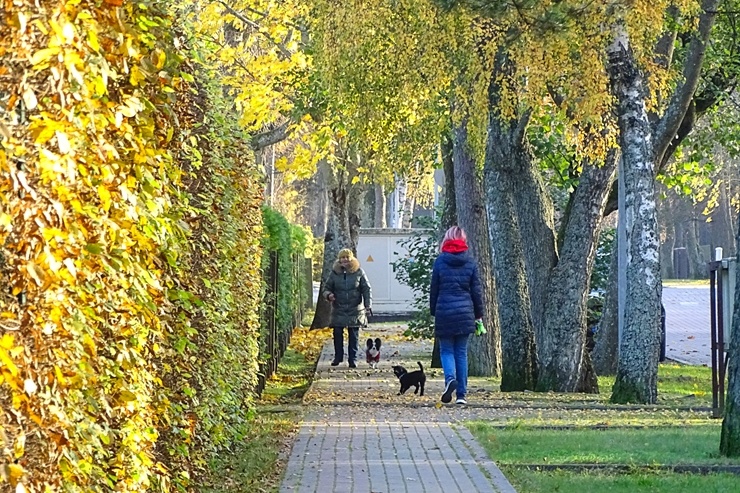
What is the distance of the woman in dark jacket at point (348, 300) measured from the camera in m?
21.1

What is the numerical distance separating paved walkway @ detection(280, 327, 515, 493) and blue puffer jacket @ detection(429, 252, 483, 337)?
926mm

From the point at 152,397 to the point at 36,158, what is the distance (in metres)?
2.41

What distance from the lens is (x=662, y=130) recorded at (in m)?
18.1

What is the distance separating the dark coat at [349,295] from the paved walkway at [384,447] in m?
3.46

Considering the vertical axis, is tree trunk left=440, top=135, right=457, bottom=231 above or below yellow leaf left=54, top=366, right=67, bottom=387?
above

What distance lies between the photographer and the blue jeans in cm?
1470

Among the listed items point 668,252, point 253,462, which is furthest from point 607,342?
point 668,252

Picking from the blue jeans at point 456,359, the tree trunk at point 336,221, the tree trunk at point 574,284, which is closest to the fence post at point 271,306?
the blue jeans at point 456,359

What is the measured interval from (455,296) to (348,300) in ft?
21.8

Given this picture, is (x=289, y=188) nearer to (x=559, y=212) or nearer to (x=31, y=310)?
(x=559, y=212)

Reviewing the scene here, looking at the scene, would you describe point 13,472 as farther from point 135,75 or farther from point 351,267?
point 351,267

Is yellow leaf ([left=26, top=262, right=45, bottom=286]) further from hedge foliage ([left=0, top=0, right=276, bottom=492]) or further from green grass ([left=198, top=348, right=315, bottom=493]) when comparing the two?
green grass ([left=198, top=348, right=315, bottom=493])

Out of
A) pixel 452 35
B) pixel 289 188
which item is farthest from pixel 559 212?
pixel 289 188

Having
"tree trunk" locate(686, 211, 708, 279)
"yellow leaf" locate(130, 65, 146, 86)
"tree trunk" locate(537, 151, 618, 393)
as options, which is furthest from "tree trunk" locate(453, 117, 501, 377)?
"tree trunk" locate(686, 211, 708, 279)
